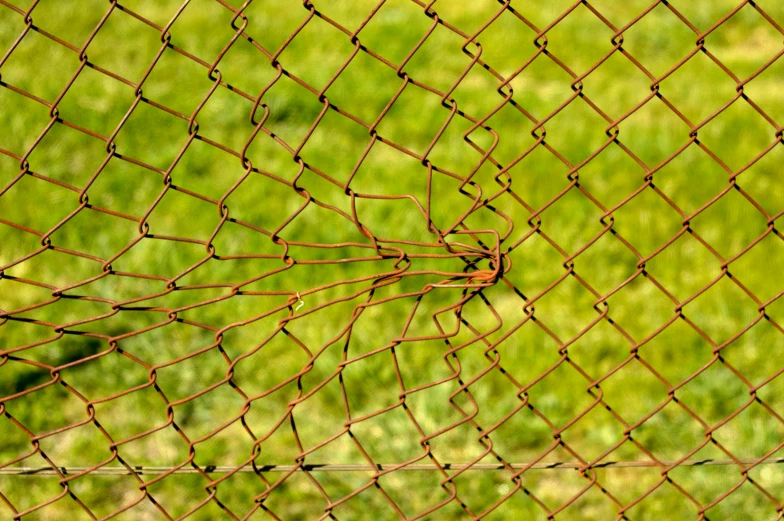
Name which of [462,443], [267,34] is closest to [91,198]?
[267,34]

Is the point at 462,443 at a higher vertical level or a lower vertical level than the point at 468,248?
lower

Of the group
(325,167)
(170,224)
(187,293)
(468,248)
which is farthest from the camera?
(325,167)

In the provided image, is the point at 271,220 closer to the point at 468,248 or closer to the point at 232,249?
the point at 232,249

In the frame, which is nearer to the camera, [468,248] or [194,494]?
[468,248]

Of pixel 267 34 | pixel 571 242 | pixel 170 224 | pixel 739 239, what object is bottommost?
pixel 739 239

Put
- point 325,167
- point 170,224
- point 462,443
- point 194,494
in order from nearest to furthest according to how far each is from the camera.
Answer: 1. point 194,494
2. point 462,443
3. point 170,224
4. point 325,167

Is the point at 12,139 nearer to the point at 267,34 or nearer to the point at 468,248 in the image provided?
the point at 267,34
